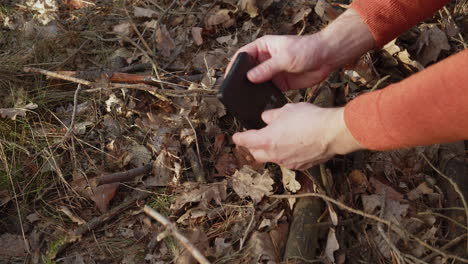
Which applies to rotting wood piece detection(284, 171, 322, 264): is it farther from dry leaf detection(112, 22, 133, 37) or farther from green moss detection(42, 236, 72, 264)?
dry leaf detection(112, 22, 133, 37)

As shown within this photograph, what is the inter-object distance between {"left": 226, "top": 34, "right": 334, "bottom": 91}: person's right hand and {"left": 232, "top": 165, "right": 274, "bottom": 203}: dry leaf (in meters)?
0.62

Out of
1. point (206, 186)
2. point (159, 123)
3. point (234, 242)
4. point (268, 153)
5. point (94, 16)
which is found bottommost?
point (234, 242)

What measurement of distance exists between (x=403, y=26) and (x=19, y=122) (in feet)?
9.13

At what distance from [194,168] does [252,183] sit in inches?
16.9

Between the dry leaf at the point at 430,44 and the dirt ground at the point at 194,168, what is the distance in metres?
0.01

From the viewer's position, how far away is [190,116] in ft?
9.62

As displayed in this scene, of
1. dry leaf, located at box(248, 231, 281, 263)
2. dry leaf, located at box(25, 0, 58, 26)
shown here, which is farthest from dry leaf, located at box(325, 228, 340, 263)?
dry leaf, located at box(25, 0, 58, 26)

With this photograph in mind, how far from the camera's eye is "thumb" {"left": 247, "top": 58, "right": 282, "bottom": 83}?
2305mm

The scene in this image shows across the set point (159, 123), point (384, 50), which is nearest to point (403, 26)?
point (384, 50)

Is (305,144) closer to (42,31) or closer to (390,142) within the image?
(390,142)

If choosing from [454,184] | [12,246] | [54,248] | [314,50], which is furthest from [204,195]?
[454,184]

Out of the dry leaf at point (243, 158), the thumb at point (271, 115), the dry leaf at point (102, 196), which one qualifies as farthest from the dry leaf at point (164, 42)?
the thumb at point (271, 115)

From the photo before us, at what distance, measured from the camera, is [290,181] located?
249cm

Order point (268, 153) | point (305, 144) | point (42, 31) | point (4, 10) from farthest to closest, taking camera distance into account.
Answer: point (4, 10) < point (42, 31) < point (268, 153) < point (305, 144)
